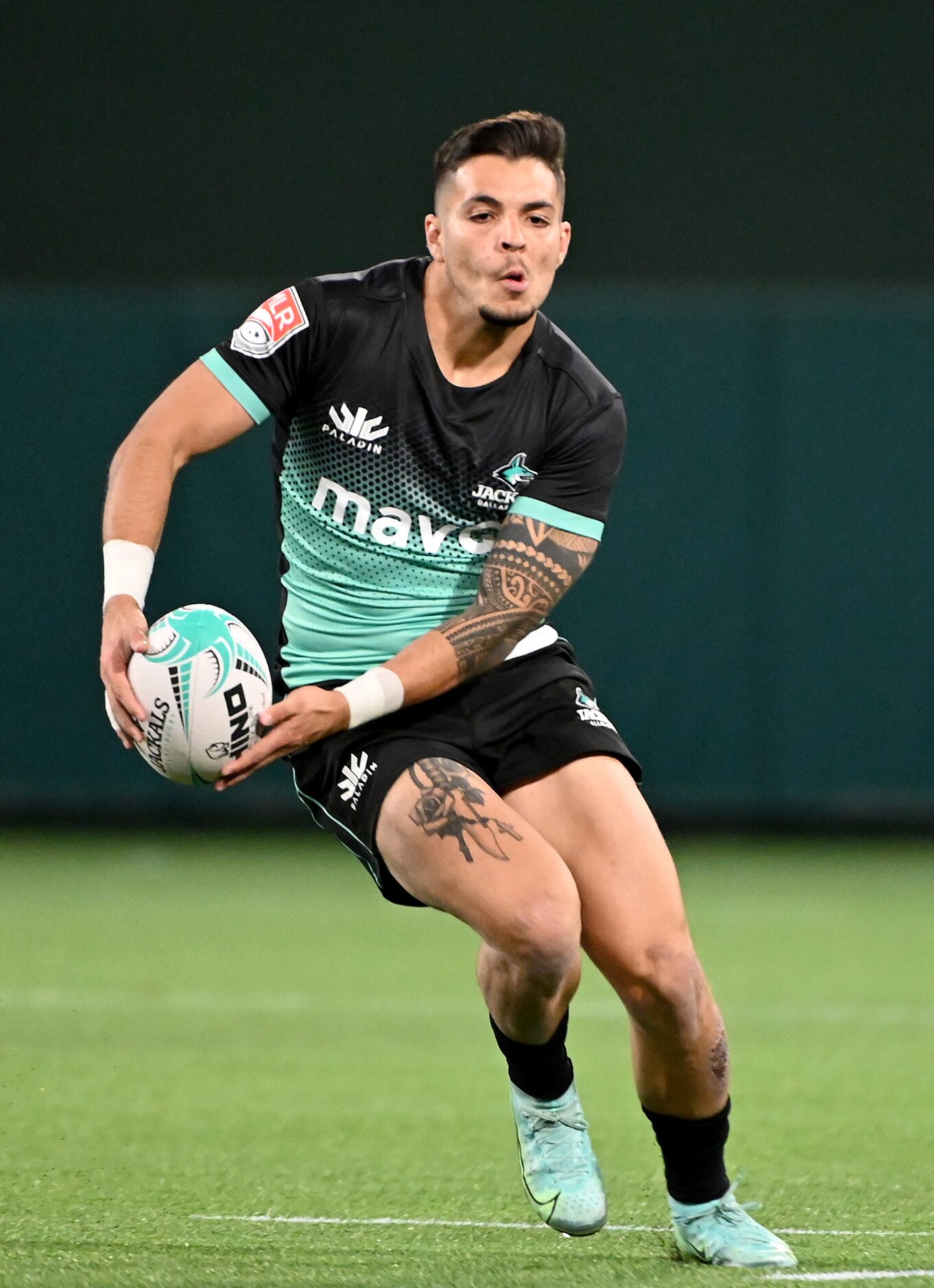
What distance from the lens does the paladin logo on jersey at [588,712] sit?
16.8ft

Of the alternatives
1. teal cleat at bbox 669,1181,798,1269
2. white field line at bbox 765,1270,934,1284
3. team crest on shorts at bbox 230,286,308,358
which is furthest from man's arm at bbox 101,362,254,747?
white field line at bbox 765,1270,934,1284

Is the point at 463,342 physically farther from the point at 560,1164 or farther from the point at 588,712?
the point at 560,1164

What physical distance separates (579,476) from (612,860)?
98 centimetres

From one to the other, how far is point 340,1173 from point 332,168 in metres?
10.0

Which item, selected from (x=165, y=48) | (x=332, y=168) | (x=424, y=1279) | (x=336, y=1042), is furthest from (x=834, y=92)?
(x=424, y=1279)

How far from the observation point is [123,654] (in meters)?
4.51

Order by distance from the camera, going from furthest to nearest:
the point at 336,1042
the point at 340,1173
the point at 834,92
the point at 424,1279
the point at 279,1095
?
1. the point at 834,92
2. the point at 336,1042
3. the point at 279,1095
4. the point at 340,1173
5. the point at 424,1279

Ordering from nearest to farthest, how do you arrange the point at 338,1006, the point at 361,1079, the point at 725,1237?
the point at 725,1237, the point at 361,1079, the point at 338,1006

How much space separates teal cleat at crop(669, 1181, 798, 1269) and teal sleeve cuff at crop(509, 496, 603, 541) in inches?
63.7

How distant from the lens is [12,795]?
43.4 ft

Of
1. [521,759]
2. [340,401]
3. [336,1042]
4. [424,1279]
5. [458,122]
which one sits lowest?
[336,1042]

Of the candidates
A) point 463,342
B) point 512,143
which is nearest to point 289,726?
point 463,342

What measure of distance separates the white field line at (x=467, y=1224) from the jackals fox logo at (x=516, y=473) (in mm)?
1829

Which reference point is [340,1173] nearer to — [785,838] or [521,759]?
[521,759]
